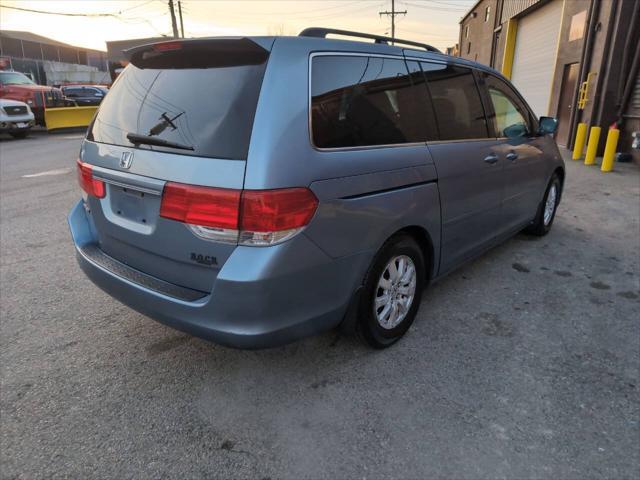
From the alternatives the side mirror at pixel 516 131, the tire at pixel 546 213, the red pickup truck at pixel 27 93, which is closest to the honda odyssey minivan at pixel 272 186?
the side mirror at pixel 516 131

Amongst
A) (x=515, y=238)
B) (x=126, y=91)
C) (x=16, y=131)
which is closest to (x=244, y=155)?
(x=126, y=91)

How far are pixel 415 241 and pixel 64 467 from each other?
7.41ft

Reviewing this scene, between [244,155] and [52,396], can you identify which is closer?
[244,155]

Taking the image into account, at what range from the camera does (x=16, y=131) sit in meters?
15.7

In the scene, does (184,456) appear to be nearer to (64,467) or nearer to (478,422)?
(64,467)

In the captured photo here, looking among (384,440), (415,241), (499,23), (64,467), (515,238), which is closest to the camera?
(64,467)

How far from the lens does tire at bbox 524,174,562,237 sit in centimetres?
500

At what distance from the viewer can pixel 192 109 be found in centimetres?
232

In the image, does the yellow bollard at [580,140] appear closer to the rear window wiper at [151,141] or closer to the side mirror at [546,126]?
the side mirror at [546,126]

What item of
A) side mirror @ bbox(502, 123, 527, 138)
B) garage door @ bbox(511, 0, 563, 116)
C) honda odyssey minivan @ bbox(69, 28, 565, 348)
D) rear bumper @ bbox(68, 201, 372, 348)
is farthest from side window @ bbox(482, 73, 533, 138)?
garage door @ bbox(511, 0, 563, 116)

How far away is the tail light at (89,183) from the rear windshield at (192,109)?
21 centimetres

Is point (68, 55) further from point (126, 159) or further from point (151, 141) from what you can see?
point (151, 141)

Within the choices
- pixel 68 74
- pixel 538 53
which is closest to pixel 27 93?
pixel 538 53

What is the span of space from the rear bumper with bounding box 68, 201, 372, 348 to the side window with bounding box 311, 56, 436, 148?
23.5 inches
